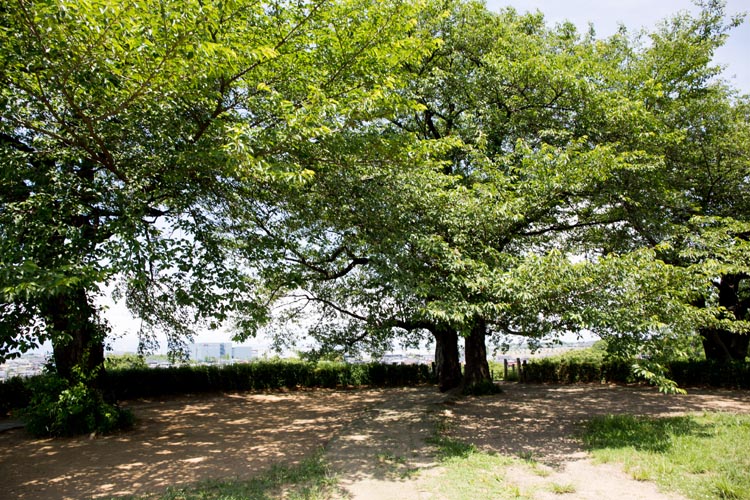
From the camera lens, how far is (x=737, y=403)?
10.8 m

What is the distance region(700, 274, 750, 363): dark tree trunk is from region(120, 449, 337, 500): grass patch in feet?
44.9

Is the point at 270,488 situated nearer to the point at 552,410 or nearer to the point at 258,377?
the point at 552,410

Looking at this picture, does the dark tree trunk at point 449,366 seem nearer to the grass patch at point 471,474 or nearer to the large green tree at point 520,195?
the large green tree at point 520,195

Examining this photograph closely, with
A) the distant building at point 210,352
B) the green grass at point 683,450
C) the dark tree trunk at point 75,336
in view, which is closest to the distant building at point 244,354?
the distant building at point 210,352

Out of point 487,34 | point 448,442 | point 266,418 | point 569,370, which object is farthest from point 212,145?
point 569,370

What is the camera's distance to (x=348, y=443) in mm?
7883

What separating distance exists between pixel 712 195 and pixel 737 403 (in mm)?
5524

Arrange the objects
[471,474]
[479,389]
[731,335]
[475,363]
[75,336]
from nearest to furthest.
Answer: [471,474], [75,336], [479,389], [475,363], [731,335]

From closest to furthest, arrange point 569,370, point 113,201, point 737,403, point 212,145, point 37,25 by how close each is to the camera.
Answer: point 37,25
point 212,145
point 113,201
point 737,403
point 569,370

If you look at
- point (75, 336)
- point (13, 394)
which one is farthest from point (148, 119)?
point (13, 394)

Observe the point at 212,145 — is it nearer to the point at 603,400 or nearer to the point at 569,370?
the point at 603,400

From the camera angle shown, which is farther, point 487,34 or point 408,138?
point 487,34

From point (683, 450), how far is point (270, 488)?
5.81 metres

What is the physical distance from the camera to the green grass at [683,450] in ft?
16.1
